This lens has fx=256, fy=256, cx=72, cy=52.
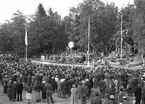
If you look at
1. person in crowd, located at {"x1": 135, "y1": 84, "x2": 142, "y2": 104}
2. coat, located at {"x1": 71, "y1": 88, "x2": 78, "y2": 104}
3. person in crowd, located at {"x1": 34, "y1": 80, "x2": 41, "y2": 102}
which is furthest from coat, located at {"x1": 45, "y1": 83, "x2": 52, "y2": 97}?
person in crowd, located at {"x1": 135, "y1": 84, "x2": 142, "y2": 104}

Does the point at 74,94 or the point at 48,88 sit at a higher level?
the point at 48,88

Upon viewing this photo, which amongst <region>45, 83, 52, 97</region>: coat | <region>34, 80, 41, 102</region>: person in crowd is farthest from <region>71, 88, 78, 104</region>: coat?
<region>34, 80, 41, 102</region>: person in crowd

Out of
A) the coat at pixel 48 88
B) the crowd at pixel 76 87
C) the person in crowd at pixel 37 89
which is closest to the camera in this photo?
the crowd at pixel 76 87

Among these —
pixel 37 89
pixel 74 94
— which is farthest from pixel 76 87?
pixel 37 89

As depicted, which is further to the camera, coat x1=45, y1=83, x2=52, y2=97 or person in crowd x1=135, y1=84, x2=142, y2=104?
coat x1=45, y1=83, x2=52, y2=97

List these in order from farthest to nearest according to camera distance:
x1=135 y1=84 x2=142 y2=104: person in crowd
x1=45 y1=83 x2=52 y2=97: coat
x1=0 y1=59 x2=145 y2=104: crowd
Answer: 1. x1=45 y1=83 x2=52 y2=97: coat
2. x1=0 y1=59 x2=145 y2=104: crowd
3. x1=135 y1=84 x2=142 y2=104: person in crowd

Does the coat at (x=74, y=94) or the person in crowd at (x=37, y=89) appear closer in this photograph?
the coat at (x=74, y=94)

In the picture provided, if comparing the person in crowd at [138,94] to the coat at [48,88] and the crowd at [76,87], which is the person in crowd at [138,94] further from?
the coat at [48,88]

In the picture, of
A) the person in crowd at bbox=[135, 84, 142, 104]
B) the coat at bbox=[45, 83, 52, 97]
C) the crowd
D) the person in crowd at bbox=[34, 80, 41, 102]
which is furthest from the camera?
the person in crowd at bbox=[34, 80, 41, 102]

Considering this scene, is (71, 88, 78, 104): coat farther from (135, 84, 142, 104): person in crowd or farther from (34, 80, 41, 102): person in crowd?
(135, 84, 142, 104): person in crowd

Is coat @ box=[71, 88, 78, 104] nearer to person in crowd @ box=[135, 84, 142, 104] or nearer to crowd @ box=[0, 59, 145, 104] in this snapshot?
crowd @ box=[0, 59, 145, 104]

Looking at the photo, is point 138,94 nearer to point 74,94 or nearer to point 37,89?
point 74,94

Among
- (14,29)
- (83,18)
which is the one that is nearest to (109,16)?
(83,18)

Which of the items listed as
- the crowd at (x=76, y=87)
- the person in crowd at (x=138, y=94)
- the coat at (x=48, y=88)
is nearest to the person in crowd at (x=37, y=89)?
the crowd at (x=76, y=87)
